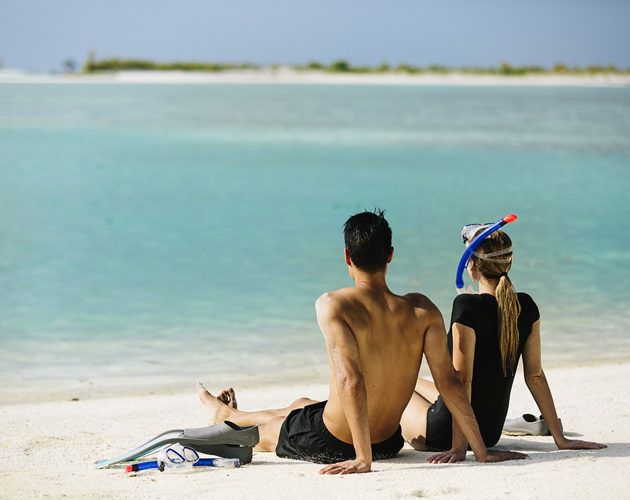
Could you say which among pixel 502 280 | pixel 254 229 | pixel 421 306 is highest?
pixel 254 229

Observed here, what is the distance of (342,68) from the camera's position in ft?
231

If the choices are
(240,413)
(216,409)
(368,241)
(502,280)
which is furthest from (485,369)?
(216,409)

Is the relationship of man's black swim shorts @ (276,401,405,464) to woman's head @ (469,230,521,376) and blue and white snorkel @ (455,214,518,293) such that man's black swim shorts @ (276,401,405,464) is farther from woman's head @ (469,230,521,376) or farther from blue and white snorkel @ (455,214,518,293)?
blue and white snorkel @ (455,214,518,293)

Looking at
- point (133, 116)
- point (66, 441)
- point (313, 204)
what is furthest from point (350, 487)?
point (133, 116)

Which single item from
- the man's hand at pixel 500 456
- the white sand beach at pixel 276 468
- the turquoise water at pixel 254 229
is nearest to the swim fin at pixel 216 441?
A: the white sand beach at pixel 276 468

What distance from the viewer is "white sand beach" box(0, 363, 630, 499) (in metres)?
3.08

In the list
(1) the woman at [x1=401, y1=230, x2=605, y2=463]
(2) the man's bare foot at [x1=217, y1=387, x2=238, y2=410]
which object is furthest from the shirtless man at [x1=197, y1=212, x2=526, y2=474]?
(2) the man's bare foot at [x1=217, y1=387, x2=238, y2=410]

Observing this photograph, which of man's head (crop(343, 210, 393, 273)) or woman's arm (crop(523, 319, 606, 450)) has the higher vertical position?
man's head (crop(343, 210, 393, 273))

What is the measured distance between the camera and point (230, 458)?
3.61 meters

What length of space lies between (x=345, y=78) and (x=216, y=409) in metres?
63.5

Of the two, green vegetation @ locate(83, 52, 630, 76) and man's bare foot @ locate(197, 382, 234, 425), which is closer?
man's bare foot @ locate(197, 382, 234, 425)

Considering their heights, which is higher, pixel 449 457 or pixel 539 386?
pixel 539 386

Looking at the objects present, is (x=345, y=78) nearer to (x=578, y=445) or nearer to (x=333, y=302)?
(x=578, y=445)

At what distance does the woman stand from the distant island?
6407cm
